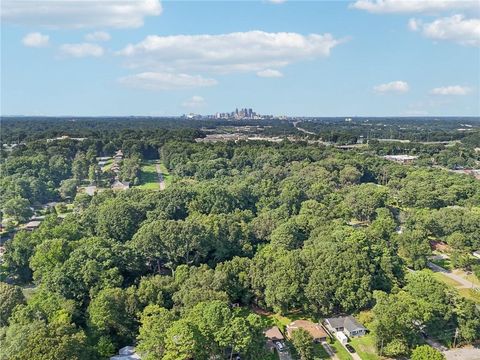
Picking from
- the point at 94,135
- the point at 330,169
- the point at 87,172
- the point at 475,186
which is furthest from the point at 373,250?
the point at 94,135

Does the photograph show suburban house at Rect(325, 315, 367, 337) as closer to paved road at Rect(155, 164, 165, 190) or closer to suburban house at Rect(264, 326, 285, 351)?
suburban house at Rect(264, 326, 285, 351)

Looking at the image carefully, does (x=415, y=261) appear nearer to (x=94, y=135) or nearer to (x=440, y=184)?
(x=440, y=184)

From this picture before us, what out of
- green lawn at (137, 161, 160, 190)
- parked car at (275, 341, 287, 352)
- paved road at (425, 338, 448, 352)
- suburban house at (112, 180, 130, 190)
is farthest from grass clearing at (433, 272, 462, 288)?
suburban house at (112, 180, 130, 190)

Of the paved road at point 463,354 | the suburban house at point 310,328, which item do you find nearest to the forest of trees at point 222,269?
the paved road at point 463,354

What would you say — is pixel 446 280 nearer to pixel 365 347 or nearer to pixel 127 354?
pixel 365 347

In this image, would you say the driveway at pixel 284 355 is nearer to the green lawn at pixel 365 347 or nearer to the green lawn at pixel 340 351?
the green lawn at pixel 340 351

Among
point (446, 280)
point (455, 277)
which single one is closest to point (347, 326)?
point (446, 280)

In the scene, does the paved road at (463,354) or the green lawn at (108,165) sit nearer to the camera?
the paved road at (463,354)
